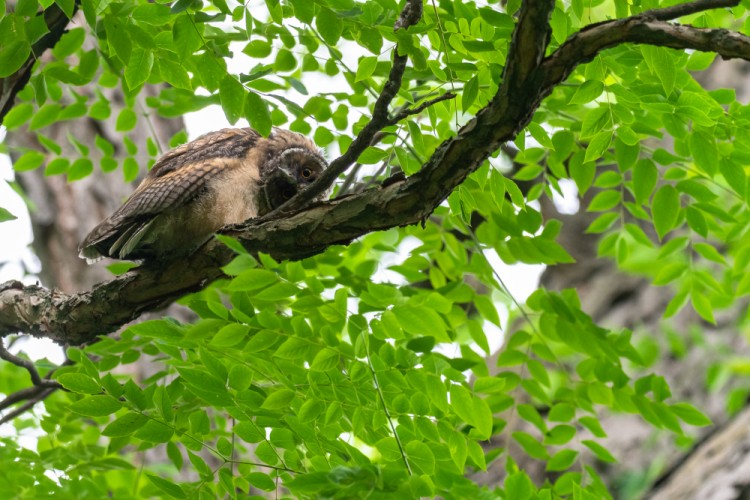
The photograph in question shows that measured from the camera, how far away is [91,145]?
526 cm

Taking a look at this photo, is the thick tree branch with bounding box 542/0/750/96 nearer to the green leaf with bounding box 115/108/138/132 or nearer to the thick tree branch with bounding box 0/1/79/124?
the thick tree branch with bounding box 0/1/79/124

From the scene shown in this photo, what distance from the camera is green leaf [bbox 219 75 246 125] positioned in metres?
2.36

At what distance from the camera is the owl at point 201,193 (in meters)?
2.64

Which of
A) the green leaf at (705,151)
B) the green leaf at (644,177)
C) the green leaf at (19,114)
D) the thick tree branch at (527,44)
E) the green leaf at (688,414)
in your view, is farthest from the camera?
the green leaf at (19,114)

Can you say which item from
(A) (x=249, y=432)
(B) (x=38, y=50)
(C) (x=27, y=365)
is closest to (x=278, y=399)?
(A) (x=249, y=432)

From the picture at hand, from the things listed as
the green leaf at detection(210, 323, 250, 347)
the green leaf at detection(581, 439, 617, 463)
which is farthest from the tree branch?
the green leaf at detection(581, 439, 617, 463)

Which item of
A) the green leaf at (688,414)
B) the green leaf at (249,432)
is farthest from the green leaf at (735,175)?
the green leaf at (249,432)

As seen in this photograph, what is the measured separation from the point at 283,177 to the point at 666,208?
5.00 feet

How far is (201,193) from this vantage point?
9.00 ft

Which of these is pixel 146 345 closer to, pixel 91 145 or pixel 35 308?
pixel 35 308

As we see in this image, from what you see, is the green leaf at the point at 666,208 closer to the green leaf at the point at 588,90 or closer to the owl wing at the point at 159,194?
the green leaf at the point at 588,90

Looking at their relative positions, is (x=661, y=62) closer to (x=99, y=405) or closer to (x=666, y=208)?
(x=666, y=208)

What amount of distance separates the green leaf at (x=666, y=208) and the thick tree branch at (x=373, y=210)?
1.16 m

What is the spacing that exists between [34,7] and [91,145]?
3.03 meters
